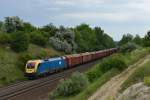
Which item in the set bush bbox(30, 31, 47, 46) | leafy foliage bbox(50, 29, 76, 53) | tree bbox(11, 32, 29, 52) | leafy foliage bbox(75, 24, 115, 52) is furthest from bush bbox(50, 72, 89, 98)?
leafy foliage bbox(75, 24, 115, 52)

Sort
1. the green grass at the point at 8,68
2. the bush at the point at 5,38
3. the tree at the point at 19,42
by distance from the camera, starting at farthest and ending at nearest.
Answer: the tree at the point at 19,42
the bush at the point at 5,38
the green grass at the point at 8,68

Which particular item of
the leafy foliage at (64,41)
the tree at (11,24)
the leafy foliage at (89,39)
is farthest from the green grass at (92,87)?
the leafy foliage at (89,39)

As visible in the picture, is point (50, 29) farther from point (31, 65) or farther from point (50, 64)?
point (31, 65)

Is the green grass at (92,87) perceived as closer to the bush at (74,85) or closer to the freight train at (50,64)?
the bush at (74,85)

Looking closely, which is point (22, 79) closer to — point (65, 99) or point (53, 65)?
point (53, 65)

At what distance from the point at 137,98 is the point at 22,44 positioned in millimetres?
55614

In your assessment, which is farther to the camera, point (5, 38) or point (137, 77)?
point (5, 38)

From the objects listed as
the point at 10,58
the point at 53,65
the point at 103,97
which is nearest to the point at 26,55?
the point at 10,58

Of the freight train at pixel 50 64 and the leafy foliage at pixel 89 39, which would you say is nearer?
the freight train at pixel 50 64

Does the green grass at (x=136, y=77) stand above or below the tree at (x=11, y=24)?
below

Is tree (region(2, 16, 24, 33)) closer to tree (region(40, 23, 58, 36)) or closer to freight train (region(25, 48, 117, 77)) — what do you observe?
freight train (region(25, 48, 117, 77))

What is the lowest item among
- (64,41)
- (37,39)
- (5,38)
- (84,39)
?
(64,41)

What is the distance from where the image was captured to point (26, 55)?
201ft

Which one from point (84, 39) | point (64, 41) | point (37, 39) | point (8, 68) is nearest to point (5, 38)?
point (8, 68)
